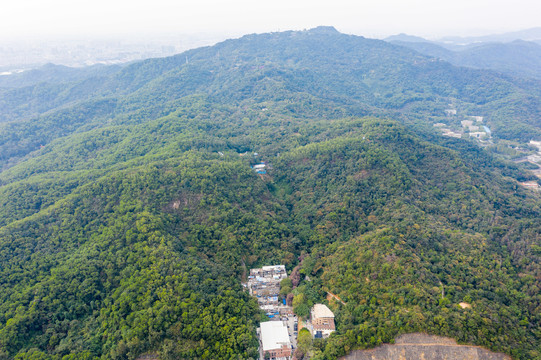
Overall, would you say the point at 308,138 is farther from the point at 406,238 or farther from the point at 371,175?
the point at 406,238

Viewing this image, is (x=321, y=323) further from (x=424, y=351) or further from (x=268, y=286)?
(x=424, y=351)

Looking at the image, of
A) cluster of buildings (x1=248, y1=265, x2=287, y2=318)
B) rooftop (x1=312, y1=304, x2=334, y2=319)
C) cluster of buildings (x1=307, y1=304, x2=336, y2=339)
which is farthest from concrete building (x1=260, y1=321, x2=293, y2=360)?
rooftop (x1=312, y1=304, x2=334, y2=319)

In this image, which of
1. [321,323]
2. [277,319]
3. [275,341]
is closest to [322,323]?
[321,323]

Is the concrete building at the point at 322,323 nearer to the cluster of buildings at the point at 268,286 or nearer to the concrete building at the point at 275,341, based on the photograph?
the concrete building at the point at 275,341

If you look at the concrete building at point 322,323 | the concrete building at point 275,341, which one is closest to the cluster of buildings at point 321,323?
the concrete building at point 322,323

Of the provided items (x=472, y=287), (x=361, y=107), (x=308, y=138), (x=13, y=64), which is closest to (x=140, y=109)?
(x=308, y=138)

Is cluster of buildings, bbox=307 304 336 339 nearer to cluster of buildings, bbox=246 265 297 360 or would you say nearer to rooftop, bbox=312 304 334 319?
rooftop, bbox=312 304 334 319

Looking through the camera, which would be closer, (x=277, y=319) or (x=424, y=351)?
(x=424, y=351)
